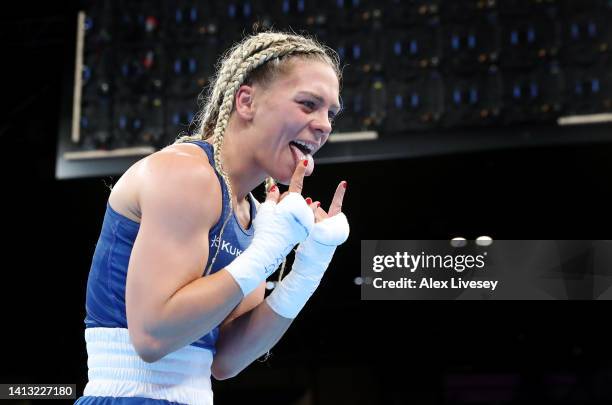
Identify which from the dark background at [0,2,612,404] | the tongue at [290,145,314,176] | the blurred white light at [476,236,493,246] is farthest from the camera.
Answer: the dark background at [0,2,612,404]

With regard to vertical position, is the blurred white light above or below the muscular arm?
above

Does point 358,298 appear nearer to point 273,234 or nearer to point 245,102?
point 245,102

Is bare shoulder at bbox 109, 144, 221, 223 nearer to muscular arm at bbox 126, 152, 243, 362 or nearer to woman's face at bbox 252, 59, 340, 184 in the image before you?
muscular arm at bbox 126, 152, 243, 362

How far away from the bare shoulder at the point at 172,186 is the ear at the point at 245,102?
8.9 inches

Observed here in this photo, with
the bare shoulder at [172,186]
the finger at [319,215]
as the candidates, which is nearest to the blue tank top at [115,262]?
the bare shoulder at [172,186]

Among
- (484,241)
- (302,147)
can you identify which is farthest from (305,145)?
(484,241)

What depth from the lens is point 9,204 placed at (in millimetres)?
6363

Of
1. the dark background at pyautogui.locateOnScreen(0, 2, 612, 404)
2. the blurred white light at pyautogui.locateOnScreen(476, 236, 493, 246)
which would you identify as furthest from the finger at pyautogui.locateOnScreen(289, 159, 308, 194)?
the blurred white light at pyautogui.locateOnScreen(476, 236, 493, 246)

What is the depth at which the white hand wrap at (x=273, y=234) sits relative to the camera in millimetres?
1683

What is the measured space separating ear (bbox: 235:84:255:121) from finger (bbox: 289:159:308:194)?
7.7 inches

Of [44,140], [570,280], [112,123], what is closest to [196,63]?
[112,123]

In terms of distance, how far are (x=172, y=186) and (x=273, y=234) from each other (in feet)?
0.86

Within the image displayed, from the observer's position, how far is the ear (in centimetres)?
198

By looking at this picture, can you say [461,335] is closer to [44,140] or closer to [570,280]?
[570,280]
